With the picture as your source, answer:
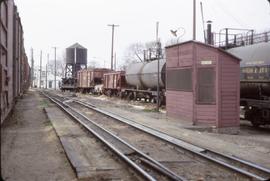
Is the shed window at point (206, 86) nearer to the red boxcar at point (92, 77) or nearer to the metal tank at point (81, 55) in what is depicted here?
the red boxcar at point (92, 77)

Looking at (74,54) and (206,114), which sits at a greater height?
(74,54)

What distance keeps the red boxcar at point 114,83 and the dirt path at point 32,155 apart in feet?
74.9

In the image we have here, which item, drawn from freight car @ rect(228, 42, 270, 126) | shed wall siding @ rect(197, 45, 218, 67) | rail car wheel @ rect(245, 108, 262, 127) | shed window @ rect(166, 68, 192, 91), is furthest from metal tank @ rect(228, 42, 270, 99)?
shed window @ rect(166, 68, 192, 91)

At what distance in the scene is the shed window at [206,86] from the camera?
15.4 meters

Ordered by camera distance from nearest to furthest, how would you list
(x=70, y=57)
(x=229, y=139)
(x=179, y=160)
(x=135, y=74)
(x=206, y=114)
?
(x=179, y=160) → (x=229, y=139) → (x=206, y=114) → (x=135, y=74) → (x=70, y=57)

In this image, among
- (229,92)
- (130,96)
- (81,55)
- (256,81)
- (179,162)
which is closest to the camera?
(179,162)

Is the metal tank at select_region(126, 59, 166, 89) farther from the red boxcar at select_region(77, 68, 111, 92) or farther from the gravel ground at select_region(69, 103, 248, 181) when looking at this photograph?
the red boxcar at select_region(77, 68, 111, 92)

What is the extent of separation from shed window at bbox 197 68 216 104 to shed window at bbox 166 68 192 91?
22.0 inches

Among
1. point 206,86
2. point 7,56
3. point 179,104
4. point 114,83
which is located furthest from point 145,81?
point 7,56

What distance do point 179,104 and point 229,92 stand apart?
8.31ft

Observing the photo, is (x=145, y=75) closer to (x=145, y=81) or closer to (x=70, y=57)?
(x=145, y=81)

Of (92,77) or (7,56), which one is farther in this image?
(92,77)

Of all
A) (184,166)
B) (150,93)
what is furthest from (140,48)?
(184,166)

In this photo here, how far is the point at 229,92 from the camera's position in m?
15.4
